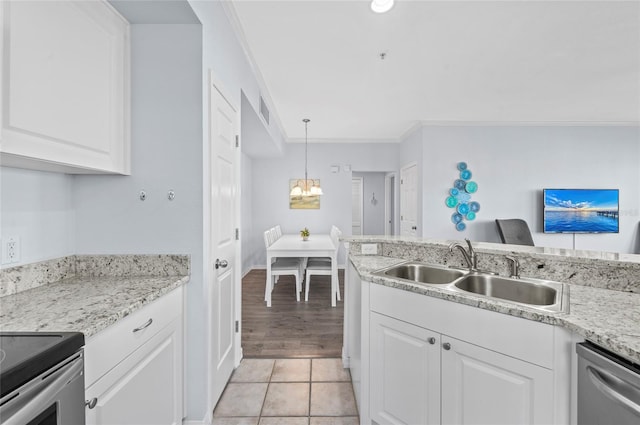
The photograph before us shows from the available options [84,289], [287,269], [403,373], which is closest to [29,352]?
[84,289]

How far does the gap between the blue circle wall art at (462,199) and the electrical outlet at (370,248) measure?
9.86 ft

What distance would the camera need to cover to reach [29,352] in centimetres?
68

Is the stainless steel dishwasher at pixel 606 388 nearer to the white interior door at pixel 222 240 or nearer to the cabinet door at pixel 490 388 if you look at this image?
the cabinet door at pixel 490 388

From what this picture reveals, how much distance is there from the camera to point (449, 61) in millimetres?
2750

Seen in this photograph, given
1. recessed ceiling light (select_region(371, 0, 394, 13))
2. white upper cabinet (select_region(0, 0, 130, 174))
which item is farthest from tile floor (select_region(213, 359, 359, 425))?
recessed ceiling light (select_region(371, 0, 394, 13))

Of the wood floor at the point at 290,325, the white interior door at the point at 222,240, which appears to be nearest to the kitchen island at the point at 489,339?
the white interior door at the point at 222,240

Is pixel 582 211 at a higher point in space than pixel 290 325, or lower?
higher

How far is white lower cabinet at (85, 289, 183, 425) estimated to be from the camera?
37.0 inches

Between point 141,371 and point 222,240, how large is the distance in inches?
33.6

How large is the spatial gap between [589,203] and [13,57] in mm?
6573

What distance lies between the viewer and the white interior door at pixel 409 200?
5.05 meters

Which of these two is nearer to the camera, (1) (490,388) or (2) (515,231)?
(1) (490,388)

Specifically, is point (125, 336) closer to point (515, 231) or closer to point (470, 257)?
point (470, 257)

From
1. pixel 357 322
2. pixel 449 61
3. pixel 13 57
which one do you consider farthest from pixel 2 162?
pixel 449 61
